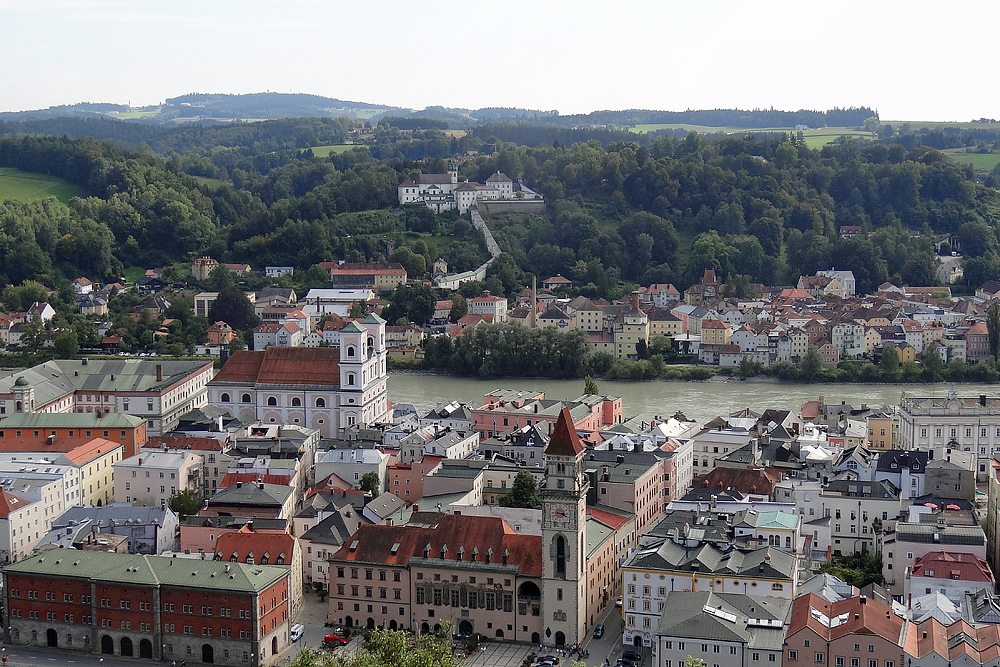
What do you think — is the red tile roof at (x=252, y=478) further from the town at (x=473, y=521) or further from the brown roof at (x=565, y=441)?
the brown roof at (x=565, y=441)

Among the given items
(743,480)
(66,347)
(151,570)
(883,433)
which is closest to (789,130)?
(66,347)

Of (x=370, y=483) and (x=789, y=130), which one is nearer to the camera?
(x=370, y=483)

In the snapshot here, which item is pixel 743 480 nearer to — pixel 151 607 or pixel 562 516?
pixel 562 516

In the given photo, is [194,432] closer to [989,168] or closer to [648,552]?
[648,552]

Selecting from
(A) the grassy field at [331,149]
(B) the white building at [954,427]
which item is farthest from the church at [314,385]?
(A) the grassy field at [331,149]

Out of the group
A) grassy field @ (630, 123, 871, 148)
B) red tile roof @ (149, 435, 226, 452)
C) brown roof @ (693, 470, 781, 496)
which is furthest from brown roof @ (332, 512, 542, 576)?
grassy field @ (630, 123, 871, 148)

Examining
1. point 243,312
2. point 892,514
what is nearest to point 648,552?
point 892,514
